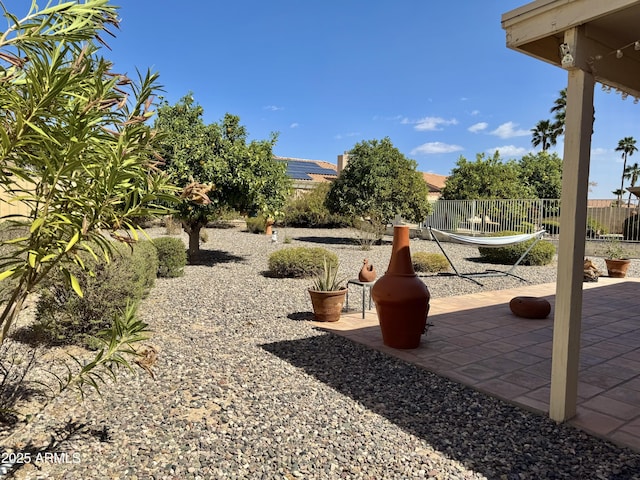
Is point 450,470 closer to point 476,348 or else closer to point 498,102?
point 476,348

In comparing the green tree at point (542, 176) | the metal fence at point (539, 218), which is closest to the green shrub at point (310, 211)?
the metal fence at point (539, 218)

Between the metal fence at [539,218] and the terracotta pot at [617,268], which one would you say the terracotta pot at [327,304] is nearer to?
the terracotta pot at [617,268]

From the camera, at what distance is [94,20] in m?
1.82

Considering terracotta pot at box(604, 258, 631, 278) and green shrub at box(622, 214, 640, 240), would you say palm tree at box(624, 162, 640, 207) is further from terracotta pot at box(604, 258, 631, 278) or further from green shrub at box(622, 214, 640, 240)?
terracotta pot at box(604, 258, 631, 278)

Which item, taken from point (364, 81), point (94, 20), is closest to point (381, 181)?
point (364, 81)

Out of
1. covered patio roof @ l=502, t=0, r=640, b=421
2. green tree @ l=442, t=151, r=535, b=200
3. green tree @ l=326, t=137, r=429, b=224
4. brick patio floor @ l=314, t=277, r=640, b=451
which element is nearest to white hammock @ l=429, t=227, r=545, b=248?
brick patio floor @ l=314, t=277, r=640, b=451

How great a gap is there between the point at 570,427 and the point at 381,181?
1234cm

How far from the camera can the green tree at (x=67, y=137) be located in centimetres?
139

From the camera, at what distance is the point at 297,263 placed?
26.0ft

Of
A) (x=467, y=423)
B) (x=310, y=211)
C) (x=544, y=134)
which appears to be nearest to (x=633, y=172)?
(x=544, y=134)

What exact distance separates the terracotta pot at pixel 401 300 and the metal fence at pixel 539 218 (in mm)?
11927

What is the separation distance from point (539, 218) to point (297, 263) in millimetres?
10196

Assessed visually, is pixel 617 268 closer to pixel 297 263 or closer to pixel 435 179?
pixel 297 263

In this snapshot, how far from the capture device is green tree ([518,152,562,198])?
24.9 metres
